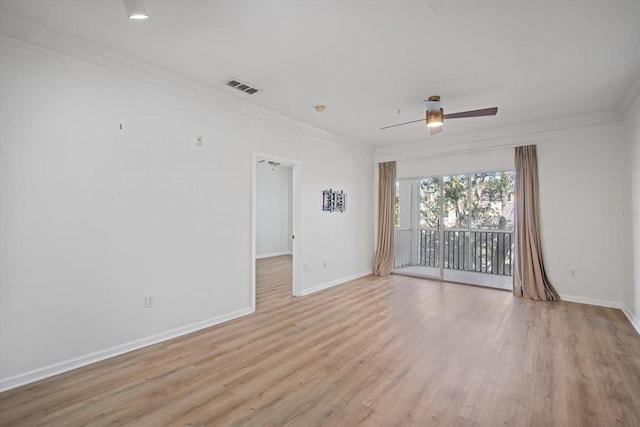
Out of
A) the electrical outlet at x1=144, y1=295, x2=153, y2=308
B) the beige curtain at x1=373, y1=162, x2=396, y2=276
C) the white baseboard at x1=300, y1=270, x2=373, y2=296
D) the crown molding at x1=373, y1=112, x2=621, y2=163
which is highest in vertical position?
the crown molding at x1=373, y1=112, x2=621, y2=163

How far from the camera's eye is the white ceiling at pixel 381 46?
217cm

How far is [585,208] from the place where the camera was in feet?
14.9

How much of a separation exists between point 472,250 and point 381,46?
17.4ft

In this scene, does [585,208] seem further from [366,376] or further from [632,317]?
[366,376]

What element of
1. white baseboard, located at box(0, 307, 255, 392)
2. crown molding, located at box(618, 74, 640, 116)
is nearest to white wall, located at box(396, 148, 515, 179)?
crown molding, located at box(618, 74, 640, 116)

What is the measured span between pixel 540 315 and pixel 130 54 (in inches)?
222

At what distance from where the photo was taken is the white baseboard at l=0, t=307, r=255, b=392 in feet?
7.59

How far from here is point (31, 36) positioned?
7.82 feet

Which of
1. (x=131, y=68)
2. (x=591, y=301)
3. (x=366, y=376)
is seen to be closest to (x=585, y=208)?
(x=591, y=301)

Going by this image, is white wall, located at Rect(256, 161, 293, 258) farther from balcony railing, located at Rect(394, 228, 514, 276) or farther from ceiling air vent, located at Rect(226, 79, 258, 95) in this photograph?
ceiling air vent, located at Rect(226, 79, 258, 95)

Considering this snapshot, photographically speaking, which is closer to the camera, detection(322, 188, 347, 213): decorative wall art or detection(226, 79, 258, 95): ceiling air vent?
detection(226, 79, 258, 95): ceiling air vent

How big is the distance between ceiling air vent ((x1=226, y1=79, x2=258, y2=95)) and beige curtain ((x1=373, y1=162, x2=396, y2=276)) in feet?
12.2

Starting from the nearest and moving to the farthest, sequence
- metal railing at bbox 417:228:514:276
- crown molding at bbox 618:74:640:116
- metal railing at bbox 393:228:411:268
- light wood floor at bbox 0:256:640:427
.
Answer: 1. light wood floor at bbox 0:256:640:427
2. crown molding at bbox 618:74:640:116
3. metal railing at bbox 417:228:514:276
4. metal railing at bbox 393:228:411:268

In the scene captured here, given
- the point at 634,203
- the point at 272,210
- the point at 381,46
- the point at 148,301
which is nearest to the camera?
the point at 381,46
